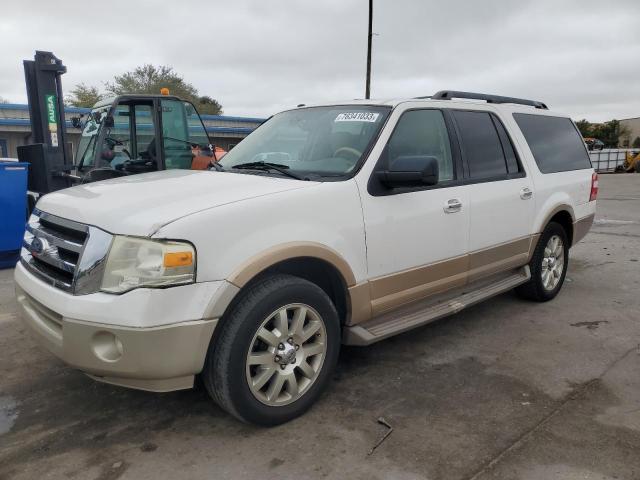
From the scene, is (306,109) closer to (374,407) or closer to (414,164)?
(414,164)

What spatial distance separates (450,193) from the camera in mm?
3771

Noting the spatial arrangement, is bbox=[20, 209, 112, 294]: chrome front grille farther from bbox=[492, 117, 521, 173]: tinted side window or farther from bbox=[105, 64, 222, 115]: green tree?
bbox=[105, 64, 222, 115]: green tree

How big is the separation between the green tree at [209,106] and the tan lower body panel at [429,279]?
47225 mm

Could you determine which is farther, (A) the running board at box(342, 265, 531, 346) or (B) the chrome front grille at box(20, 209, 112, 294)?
(A) the running board at box(342, 265, 531, 346)

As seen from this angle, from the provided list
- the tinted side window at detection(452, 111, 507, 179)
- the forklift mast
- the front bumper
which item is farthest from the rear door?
the forklift mast

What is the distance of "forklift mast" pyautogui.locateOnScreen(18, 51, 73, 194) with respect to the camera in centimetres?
777

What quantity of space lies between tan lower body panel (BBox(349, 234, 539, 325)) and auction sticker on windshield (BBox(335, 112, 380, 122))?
1.08m

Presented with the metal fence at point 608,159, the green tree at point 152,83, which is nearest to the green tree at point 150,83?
the green tree at point 152,83

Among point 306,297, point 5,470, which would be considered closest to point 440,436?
point 306,297

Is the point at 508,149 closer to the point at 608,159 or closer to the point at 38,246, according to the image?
the point at 38,246

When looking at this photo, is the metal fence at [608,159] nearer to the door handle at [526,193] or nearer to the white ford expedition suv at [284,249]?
the door handle at [526,193]

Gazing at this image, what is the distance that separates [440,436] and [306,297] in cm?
103

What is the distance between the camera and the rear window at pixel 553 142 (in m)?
4.83

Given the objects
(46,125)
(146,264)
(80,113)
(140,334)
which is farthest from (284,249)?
(80,113)
